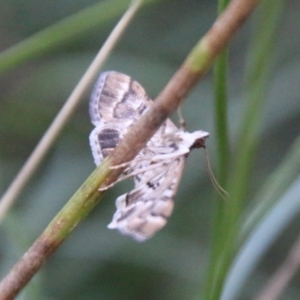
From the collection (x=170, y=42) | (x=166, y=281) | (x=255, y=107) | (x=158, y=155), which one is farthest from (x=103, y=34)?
(x=255, y=107)

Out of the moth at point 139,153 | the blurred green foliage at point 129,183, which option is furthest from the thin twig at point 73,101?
the blurred green foliage at point 129,183

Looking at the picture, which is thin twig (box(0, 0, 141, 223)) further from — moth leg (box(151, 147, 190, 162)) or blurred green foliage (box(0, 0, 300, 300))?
blurred green foliage (box(0, 0, 300, 300))

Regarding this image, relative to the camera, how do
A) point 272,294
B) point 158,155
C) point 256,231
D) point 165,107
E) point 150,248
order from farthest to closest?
point 150,248 < point 272,294 < point 256,231 < point 158,155 < point 165,107

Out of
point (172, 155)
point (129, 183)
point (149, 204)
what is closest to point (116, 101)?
point (172, 155)

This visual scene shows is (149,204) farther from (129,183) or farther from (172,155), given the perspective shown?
(129,183)

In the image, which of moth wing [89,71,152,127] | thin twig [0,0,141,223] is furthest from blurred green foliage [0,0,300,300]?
thin twig [0,0,141,223]

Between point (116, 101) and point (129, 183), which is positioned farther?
point (129, 183)

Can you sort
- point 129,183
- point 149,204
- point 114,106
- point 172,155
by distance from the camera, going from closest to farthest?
point 149,204 < point 172,155 < point 114,106 < point 129,183

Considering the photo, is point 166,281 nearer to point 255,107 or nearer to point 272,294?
point 272,294
